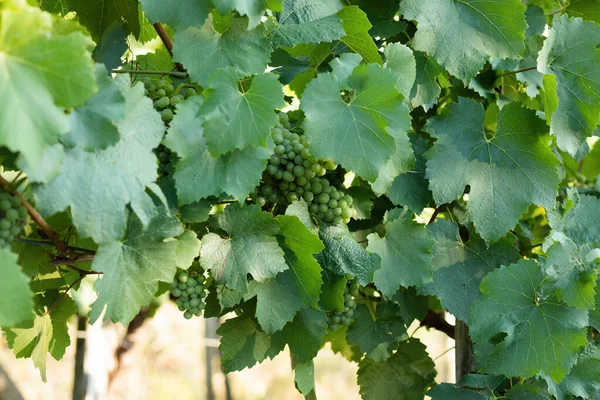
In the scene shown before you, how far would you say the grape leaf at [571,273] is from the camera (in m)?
1.33

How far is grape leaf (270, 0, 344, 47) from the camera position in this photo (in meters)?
1.20

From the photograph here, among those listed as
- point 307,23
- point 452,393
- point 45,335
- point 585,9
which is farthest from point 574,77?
point 45,335

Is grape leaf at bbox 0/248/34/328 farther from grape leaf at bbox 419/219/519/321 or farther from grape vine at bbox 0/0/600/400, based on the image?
grape leaf at bbox 419/219/519/321

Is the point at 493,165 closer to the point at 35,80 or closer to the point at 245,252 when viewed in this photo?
the point at 245,252

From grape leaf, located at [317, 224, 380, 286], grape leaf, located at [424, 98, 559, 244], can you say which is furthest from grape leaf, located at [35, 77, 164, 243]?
grape leaf, located at [424, 98, 559, 244]

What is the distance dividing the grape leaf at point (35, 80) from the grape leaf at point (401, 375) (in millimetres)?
1086

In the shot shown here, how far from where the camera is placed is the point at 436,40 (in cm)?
136

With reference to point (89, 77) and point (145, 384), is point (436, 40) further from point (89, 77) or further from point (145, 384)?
point (145, 384)

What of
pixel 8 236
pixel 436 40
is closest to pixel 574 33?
pixel 436 40

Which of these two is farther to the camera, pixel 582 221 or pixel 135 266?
pixel 582 221

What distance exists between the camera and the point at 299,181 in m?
1.23

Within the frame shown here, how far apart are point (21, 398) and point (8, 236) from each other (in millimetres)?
2687

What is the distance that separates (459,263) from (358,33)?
55cm

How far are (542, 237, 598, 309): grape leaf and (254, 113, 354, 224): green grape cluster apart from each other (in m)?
0.43
